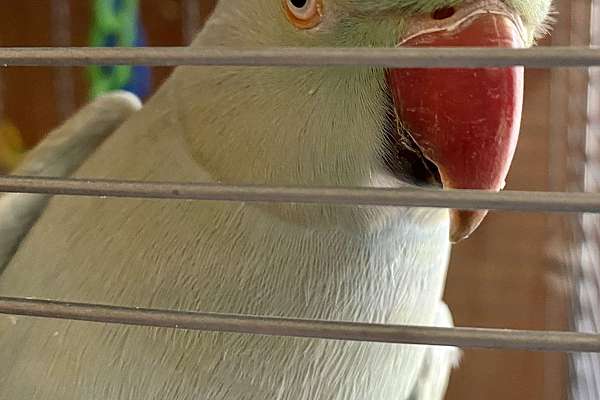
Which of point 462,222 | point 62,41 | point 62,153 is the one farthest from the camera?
point 62,41

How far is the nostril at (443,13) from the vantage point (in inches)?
18.2

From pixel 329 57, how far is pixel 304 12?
160 mm

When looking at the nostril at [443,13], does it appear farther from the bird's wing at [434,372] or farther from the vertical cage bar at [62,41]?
the vertical cage bar at [62,41]

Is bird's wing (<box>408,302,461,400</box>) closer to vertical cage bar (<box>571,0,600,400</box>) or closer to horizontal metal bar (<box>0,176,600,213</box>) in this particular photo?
vertical cage bar (<box>571,0,600,400</box>)

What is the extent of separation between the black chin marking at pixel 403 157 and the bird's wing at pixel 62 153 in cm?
30

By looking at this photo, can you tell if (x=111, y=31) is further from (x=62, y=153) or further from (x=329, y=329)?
(x=329, y=329)

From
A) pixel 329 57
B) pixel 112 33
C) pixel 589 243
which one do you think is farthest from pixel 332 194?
pixel 589 243

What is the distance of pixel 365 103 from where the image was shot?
0.50m

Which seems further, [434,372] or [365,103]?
[434,372]

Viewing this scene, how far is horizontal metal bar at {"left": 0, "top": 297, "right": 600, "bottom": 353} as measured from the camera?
368 mm

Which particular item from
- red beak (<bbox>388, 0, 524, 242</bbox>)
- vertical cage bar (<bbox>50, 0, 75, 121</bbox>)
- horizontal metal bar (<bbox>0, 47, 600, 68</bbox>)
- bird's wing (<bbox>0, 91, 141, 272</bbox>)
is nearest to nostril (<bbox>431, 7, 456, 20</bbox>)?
red beak (<bbox>388, 0, 524, 242</bbox>)

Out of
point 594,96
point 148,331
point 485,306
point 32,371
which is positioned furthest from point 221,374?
point 485,306

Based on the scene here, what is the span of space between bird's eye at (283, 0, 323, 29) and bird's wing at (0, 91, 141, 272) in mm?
243

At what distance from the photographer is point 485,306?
4.30 feet
